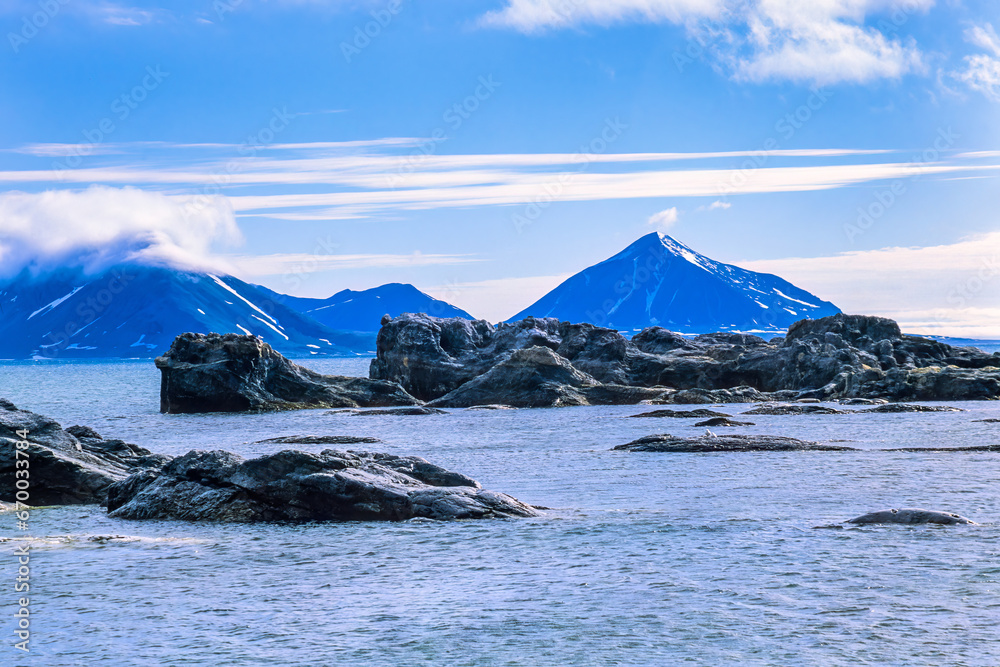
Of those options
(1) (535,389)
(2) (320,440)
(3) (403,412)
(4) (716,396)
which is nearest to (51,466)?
(2) (320,440)

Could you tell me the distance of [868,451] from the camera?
37.8m

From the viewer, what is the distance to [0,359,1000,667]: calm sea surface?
42.1 ft

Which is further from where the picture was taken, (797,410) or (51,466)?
(797,410)

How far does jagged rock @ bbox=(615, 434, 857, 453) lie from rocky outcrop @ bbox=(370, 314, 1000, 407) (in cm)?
3360

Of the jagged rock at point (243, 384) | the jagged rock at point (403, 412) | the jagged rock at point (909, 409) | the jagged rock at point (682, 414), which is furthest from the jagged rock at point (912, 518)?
the jagged rock at point (243, 384)

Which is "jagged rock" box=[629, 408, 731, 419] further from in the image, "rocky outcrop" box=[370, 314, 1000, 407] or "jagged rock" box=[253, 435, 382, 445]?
"jagged rock" box=[253, 435, 382, 445]

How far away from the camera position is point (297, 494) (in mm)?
22766

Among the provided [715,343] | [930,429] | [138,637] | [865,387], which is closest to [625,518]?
[138,637]

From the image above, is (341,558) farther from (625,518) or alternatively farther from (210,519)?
(625,518)

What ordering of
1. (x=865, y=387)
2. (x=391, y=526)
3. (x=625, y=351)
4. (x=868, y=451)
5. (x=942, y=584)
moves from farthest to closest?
(x=625, y=351)
(x=865, y=387)
(x=868, y=451)
(x=391, y=526)
(x=942, y=584)

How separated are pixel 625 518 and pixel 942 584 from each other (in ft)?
27.0

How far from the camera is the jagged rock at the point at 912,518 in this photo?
20.6 m

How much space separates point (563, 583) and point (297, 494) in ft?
27.7

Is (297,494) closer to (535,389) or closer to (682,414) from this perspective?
(682,414)
